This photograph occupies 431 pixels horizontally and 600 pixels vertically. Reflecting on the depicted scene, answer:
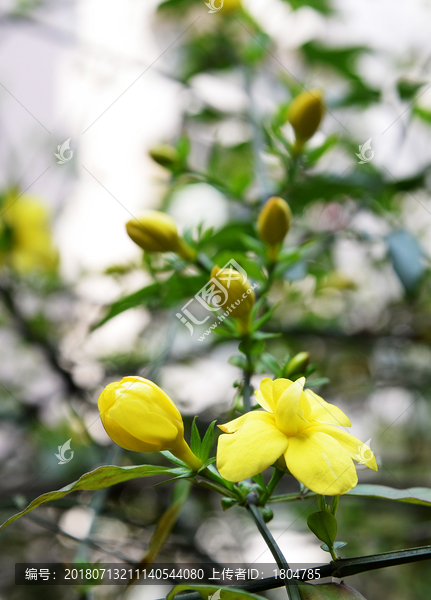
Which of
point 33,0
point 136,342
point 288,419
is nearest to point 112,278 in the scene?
point 136,342

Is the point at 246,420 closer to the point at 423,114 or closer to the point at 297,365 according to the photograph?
the point at 297,365

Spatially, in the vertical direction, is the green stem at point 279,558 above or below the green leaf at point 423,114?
above

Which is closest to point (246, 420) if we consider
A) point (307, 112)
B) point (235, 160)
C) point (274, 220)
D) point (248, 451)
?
point (248, 451)

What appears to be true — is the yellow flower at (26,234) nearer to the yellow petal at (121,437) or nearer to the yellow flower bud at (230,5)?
the yellow flower bud at (230,5)

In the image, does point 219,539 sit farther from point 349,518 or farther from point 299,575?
point 299,575

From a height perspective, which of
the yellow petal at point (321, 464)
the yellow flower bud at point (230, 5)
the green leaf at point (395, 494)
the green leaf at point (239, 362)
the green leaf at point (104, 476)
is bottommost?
the green leaf at point (395, 494)

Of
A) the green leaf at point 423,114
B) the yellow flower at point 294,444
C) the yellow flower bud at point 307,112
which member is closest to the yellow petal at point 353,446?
the yellow flower at point 294,444

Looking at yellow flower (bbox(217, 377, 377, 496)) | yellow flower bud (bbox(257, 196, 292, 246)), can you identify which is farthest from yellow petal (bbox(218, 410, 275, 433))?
yellow flower bud (bbox(257, 196, 292, 246))
